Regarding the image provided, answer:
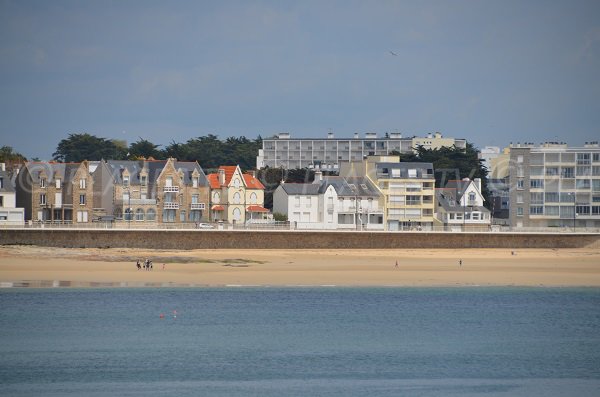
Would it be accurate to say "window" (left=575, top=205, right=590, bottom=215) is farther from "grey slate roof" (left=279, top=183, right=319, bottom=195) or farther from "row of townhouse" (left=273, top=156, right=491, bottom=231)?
"grey slate roof" (left=279, top=183, right=319, bottom=195)

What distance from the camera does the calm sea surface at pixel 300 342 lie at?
3581 cm

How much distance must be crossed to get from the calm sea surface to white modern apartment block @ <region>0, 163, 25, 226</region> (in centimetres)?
2320

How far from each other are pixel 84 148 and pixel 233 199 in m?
53.0

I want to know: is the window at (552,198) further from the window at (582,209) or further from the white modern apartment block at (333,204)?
the white modern apartment block at (333,204)

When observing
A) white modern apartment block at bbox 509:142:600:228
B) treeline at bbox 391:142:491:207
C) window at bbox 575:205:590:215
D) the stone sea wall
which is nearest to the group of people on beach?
the stone sea wall

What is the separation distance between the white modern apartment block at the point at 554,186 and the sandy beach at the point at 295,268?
15.6m

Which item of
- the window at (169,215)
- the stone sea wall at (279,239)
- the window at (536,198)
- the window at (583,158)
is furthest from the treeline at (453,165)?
the window at (169,215)

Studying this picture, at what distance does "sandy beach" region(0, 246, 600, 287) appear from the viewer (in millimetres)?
57438

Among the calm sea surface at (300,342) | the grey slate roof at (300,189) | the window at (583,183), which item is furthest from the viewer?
the window at (583,183)

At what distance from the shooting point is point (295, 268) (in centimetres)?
6253

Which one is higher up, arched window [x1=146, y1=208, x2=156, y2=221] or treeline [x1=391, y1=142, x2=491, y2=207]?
treeline [x1=391, y1=142, x2=491, y2=207]

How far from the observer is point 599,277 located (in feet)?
204

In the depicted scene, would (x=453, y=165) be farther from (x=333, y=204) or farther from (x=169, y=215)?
(x=169, y=215)

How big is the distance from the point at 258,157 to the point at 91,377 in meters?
112
